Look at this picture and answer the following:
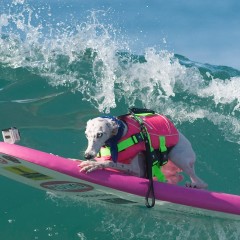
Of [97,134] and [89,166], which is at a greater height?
[97,134]

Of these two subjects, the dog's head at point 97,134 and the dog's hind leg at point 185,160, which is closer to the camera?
the dog's head at point 97,134

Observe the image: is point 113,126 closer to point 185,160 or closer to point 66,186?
point 66,186

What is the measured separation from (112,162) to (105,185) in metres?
0.25

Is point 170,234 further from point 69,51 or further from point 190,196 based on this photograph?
point 69,51

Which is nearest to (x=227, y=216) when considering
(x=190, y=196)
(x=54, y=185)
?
(x=190, y=196)

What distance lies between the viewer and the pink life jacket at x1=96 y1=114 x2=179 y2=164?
5.50 m

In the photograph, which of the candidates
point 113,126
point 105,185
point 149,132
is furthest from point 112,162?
point 149,132

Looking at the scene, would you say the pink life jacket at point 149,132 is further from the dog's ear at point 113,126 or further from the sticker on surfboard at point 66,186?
the sticker on surfboard at point 66,186

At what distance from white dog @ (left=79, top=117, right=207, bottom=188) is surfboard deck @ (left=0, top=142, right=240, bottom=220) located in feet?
0.27

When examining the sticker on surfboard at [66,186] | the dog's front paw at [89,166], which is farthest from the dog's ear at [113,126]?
the sticker on surfboard at [66,186]

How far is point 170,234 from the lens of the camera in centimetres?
603

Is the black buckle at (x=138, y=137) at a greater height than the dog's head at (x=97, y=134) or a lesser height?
lesser

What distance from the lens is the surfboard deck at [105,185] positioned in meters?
5.27

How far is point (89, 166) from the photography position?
209 inches
